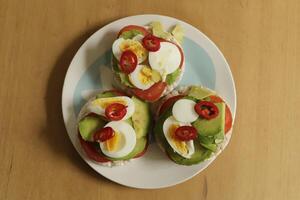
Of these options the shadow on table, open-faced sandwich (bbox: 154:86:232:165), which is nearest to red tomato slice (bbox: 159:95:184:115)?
open-faced sandwich (bbox: 154:86:232:165)

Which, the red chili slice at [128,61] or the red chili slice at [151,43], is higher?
the red chili slice at [151,43]

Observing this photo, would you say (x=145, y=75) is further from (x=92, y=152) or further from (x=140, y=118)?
(x=92, y=152)

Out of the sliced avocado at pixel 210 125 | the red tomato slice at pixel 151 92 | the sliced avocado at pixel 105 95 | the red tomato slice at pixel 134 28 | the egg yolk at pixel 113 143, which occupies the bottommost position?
the egg yolk at pixel 113 143

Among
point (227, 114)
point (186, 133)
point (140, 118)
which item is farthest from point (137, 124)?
point (227, 114)

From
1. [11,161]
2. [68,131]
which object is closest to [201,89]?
[68,131]

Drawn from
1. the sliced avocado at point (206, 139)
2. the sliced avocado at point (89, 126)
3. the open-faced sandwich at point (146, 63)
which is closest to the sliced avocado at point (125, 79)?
the open-faced sandwich at point (146, 63)

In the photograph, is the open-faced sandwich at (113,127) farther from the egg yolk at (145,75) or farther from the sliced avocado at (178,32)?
the sliced avocado at (178,32)
